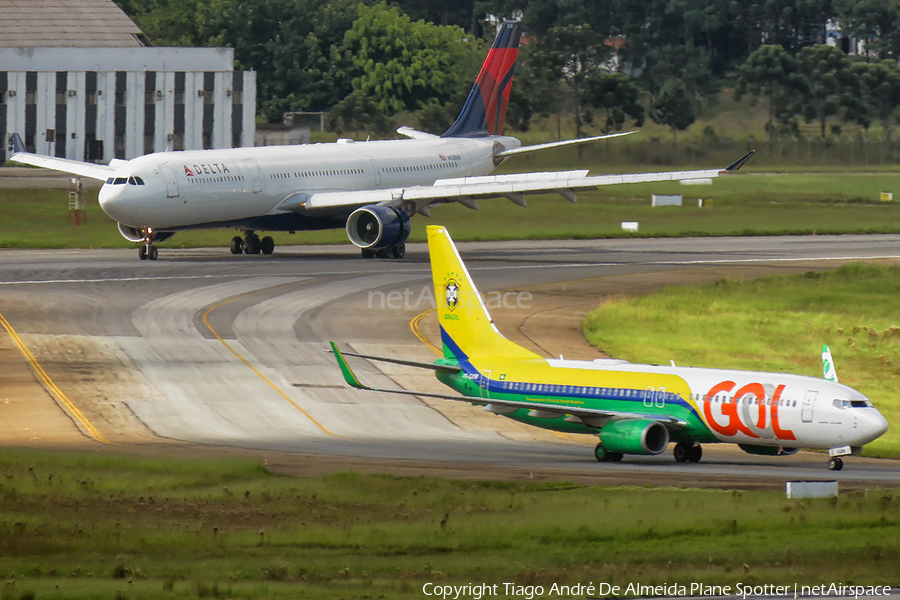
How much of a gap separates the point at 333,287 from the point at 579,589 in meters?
48.3

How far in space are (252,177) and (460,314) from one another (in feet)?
113

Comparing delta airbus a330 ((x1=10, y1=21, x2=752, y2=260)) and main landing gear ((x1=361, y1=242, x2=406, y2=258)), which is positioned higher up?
delta airbus a330 ((x1=10, y1=21, x2=752, y2=260))

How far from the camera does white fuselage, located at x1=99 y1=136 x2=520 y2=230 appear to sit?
69.4 metres

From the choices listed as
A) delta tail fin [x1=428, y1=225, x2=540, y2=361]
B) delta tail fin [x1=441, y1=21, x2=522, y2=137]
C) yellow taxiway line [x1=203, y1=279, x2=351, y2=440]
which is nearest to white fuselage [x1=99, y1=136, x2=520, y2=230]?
delta tail fin [x1=441, y1=21, x2=522, y2=137]

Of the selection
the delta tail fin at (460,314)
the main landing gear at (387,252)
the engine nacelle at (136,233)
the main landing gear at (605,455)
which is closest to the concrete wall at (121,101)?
the engine nacelle at (136,233)

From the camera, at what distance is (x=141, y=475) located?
3120cm

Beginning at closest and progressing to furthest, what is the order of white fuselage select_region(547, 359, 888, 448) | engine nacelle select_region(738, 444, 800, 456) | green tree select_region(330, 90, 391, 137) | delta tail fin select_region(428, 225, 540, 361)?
white fuselage select_region(547, 359, 888, 448)
engine nacelle select_region(738, 444, 800, 456)
delta tail fin select_region(428, 225, 540, 361)
green tree select_region(330, 90, 391, 137)

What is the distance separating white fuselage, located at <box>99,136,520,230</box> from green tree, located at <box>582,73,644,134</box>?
2447 inches

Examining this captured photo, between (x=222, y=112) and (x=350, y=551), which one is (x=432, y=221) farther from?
(x=350, y=551)

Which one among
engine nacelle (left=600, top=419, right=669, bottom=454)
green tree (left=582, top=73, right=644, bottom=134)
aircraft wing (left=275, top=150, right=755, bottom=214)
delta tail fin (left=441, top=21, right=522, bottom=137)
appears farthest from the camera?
green tree (left=582, top=73, right=644, bottom=134)

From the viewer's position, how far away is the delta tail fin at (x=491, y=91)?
90.3 meters

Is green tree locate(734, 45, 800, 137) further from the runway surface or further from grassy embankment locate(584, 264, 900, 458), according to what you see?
grassy embankment locate(584, 264, 900, 458)

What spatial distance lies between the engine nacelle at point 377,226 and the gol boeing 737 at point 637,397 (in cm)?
3253

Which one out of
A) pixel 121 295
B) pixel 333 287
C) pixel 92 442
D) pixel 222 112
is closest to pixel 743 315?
pixel 333 287
